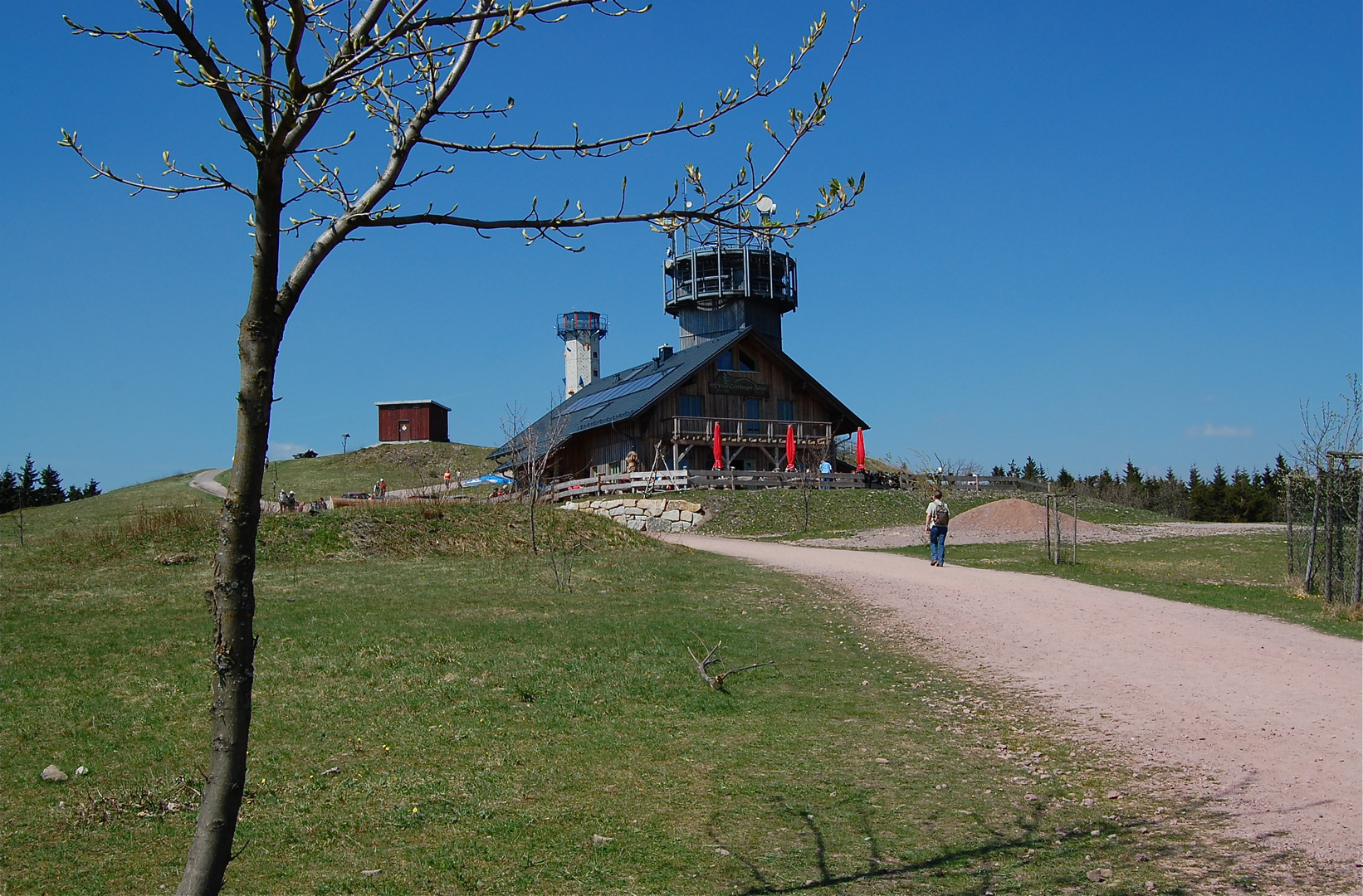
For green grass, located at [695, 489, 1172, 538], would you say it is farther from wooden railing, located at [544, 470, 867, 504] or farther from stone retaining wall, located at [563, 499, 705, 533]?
wooden railing, located at [544, 470, 867, 504]

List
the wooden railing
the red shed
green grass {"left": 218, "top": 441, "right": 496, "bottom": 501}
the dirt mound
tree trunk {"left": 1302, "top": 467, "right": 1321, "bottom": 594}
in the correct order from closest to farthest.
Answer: tree trunk {"left": 1302, "top": 467, "right": 1321, "bottom": 594} < the dirt mound < the wooden railing < green grass {"left": 218, "top": 441, "right": 496, "bottom": 501} < the red shed

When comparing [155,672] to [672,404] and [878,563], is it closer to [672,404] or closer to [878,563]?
[878,563]

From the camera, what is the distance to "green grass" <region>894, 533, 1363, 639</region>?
53.9 feet

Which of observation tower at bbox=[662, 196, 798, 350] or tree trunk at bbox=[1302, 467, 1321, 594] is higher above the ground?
observation tower at bbox=[662, 196, 798, 350]

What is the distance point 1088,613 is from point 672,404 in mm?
32046

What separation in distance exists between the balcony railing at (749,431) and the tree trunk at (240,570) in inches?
1639

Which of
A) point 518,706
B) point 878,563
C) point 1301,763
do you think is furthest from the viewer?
point 878,563

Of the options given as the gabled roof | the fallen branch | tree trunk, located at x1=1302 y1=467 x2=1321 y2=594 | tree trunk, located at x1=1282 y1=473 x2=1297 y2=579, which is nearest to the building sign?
the gabled roof

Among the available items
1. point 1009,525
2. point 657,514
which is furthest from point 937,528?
point 657,514

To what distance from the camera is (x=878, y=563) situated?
22500mm

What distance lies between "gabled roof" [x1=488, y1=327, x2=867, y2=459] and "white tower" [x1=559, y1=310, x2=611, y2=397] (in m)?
16.6

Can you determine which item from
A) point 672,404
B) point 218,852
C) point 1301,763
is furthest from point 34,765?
point 672,404

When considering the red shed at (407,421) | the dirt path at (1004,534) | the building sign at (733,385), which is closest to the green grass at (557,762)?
the dirt path at (1004,534)

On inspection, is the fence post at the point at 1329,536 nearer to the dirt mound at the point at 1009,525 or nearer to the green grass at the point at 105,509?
the dirt mound at the point at 1009,525
